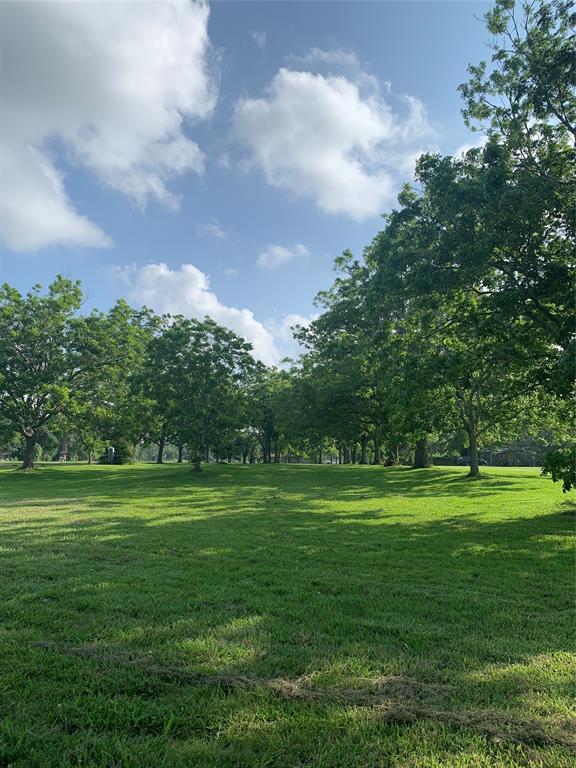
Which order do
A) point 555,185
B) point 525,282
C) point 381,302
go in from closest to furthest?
point 555,185 → point 525,282 → point 381,302

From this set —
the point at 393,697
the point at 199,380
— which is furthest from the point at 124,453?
the point at 393,697

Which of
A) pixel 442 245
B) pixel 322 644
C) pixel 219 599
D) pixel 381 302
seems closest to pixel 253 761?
pixel 322 644

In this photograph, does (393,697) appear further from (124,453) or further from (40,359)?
(124,453)

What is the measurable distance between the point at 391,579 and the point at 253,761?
3834mm

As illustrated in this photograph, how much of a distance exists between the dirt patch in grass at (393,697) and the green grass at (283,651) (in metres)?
0.01

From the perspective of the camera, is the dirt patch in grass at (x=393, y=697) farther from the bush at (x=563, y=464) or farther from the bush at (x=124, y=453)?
the bush at (x=124, y=453)

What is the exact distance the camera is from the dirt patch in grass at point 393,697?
277 centimetres

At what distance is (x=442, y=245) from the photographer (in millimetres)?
10422

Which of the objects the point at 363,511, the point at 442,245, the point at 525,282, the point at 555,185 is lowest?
the point at 363,511

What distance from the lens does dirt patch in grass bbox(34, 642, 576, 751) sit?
2.77 meters

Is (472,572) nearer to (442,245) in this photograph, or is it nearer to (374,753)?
(374,753)

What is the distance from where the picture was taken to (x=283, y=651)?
372 cm

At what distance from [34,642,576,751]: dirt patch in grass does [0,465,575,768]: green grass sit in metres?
0.01

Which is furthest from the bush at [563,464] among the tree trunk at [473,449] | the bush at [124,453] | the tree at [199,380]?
the bush at [124,453]
